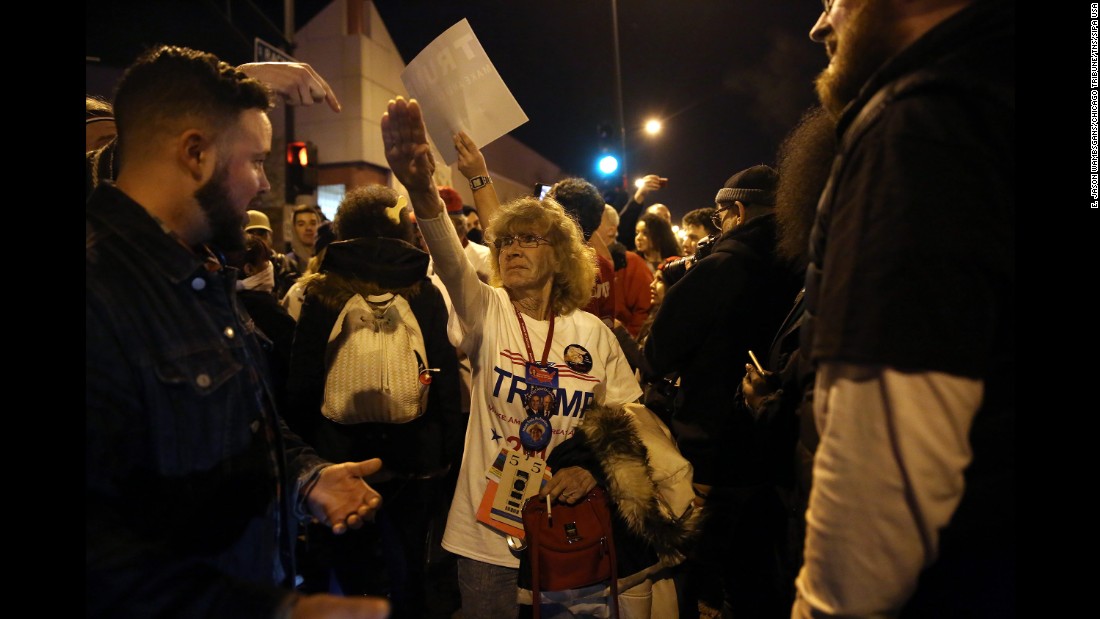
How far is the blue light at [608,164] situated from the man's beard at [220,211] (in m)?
12.3

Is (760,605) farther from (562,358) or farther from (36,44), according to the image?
(36,44)

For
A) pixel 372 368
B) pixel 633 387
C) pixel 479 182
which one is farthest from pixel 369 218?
pixel 633 387

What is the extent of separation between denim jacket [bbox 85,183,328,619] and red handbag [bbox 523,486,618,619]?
3.31ft

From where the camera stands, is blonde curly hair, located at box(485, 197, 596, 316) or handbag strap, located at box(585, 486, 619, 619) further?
blonde curly hair, located at box(485, 197, 596, 316)

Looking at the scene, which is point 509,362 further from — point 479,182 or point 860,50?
point 860,50

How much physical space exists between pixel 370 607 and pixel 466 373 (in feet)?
9.82

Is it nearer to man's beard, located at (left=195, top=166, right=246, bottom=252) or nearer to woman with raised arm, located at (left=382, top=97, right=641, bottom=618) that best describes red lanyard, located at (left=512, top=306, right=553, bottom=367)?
woman with raised arm, located at (left=382, top=97, right=641, bottom=618)

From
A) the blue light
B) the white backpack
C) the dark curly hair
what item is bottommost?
the white backpack

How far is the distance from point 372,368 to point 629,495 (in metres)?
1.43

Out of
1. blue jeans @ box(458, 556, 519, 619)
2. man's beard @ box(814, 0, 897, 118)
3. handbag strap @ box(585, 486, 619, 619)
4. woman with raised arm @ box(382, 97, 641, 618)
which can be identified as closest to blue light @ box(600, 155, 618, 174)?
woman with raised arm @ box(382, 97, 641, 618)

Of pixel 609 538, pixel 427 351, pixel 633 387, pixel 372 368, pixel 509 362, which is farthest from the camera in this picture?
pixel 427 351

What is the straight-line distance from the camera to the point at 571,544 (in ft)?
7.72

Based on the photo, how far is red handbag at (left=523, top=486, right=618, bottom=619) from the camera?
2328 millimetres

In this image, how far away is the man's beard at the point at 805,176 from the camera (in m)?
1.85
